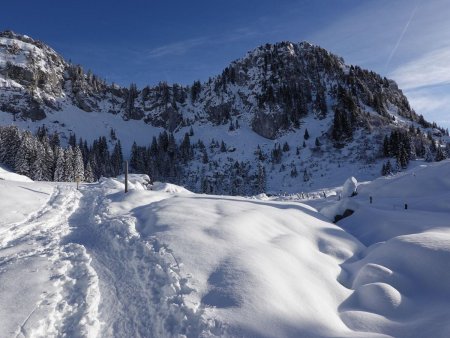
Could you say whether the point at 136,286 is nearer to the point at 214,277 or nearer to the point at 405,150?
Answer: the point at 214,277

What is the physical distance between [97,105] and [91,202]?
155 metres

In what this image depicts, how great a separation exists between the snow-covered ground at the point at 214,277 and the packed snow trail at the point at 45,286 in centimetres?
3

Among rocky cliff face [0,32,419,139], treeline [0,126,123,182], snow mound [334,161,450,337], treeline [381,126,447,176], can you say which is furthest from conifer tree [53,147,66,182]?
rocky cliff face [0,32,419,139]

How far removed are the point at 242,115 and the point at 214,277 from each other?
133725mm

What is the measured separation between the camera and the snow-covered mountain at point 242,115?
97562 mm

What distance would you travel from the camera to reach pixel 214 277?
8.28 m

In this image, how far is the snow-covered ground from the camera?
22.1 ft

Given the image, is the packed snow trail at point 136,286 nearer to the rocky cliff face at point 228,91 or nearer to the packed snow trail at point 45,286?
the packed snow trail at point 45,286

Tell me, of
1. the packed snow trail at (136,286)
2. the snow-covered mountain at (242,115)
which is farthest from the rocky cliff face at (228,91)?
the packed snow trail at (136,286)

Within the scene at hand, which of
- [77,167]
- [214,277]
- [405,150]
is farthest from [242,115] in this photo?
[214,277]

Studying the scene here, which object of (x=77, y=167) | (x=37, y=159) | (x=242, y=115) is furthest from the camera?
(x=242, y=115)

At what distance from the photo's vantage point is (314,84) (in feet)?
446

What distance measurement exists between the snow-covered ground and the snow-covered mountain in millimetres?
72927

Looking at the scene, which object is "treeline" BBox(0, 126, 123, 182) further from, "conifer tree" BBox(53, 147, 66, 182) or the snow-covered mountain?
the snow-covered mountain
